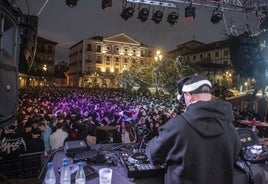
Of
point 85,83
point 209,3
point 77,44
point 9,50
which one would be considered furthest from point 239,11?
point 77,44

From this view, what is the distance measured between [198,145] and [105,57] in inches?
3452

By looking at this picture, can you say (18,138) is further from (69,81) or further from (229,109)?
(69,81)

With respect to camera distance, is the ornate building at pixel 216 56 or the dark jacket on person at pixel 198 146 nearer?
the dark jacket on person at pixel 198 146

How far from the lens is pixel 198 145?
2.33 m

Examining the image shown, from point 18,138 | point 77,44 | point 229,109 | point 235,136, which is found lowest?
point 18,138

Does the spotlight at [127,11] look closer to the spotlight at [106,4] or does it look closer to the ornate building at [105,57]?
the spotlight at [106,4]

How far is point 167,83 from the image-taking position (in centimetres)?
3488

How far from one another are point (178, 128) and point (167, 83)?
32.8 metres

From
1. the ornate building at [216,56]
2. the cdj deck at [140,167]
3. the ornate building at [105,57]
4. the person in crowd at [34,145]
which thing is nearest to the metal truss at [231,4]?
the person in crowd at [34,145]

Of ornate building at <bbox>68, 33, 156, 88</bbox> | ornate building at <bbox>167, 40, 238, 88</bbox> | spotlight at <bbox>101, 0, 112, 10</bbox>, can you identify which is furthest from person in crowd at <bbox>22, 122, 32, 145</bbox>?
ornate building at <bbox>68, 33, 156, 88</bbox>

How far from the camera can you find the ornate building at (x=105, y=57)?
86.1 meters

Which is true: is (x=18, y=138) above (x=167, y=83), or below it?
below

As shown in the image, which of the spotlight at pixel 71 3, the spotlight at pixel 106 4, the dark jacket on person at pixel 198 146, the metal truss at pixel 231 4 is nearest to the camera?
the dark jacket on person at pixel 198 146

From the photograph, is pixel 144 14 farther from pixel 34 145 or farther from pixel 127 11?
pixel 34 145
